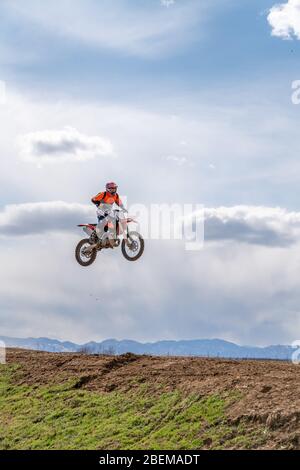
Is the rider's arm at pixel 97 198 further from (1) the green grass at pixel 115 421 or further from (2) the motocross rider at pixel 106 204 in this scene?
(1) the green grass at pixel 115 421

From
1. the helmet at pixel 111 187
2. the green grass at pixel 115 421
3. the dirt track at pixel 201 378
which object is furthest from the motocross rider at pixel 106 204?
the green grass at pixel 115 421

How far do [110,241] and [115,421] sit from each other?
8.00m

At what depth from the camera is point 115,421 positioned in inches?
892

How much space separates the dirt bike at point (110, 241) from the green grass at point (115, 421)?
4887 millimetres

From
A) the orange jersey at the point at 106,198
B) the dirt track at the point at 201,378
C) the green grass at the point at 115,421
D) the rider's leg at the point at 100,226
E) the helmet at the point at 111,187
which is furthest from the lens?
the rider's leg at the point at 100,226

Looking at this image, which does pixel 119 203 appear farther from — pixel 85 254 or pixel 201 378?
pixel 201 378

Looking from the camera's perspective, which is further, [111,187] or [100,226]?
[100,226]

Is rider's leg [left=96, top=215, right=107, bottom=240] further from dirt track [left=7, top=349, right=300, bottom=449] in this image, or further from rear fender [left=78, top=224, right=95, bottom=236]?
dirt track [left=7, top=349, right=300, bottom=449]

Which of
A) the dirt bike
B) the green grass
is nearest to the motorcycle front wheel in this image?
the dirt bike

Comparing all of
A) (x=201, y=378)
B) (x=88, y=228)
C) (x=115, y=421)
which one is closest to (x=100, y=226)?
(x=88, y=228)

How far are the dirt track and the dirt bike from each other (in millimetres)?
3758

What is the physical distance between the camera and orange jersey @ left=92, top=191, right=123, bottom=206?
2831 centimetres

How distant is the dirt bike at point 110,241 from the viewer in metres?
29.0
